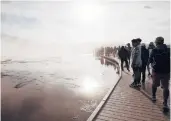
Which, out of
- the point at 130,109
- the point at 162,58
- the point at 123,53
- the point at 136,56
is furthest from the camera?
the point at 123,53

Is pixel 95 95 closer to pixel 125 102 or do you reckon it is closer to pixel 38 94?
pixel 38 94

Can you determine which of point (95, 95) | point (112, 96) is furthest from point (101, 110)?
point (95, 95)

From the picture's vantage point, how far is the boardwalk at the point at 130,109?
504 cm

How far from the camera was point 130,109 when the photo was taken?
18.6 ft

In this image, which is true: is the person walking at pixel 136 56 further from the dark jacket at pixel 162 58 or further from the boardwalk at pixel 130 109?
the dark jacket at pixel 162 58

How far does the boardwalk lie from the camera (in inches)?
199

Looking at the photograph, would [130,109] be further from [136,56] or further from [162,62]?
[136,56]

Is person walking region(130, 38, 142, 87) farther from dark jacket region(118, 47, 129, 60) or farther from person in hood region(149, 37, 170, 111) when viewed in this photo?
dark jacket region(118, 47, 129, 60)

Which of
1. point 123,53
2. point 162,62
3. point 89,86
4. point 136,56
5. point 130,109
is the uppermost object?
point 123,53

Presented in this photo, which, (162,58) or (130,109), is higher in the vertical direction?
(162,58)

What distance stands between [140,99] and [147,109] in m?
0.96

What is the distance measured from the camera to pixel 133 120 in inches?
192

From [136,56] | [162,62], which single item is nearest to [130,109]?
[162,62]

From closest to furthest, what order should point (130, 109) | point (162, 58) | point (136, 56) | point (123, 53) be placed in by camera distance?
point (162, 58) → point (130, 109) → point (136, 56) → point (123, 53)
